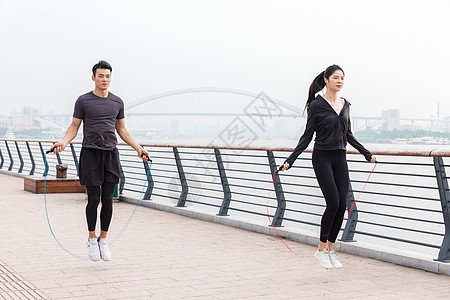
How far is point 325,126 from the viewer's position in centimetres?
443

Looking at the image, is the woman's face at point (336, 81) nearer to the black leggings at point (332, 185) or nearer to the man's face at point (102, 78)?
Result: the black leggings at point (332, 185)

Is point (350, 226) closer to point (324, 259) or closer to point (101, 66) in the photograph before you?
point (324, 259)

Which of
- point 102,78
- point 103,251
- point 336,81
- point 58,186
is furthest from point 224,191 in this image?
point 58,186

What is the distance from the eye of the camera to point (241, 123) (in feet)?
139

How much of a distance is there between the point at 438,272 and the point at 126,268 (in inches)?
90.8

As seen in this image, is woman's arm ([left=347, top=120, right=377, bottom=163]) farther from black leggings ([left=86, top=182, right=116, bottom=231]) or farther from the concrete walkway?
black leggings ([left=86, top=182, right=116, bottom=231])

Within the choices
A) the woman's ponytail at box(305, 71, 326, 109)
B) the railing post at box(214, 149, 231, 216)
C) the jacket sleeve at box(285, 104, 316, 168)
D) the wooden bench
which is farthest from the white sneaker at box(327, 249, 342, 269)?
the wooden bench

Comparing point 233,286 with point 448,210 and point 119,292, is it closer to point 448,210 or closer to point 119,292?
point 119,292

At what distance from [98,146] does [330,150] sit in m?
1.75

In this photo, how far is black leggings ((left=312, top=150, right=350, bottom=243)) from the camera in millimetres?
4410

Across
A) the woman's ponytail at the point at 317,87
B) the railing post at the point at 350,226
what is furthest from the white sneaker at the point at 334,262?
the woman's ponytail at the point at 317,87

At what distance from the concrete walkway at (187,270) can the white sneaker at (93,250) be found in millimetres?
77

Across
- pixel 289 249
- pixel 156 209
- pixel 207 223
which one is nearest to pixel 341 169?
pixel 289 249

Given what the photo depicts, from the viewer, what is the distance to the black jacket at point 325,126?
4422mm
